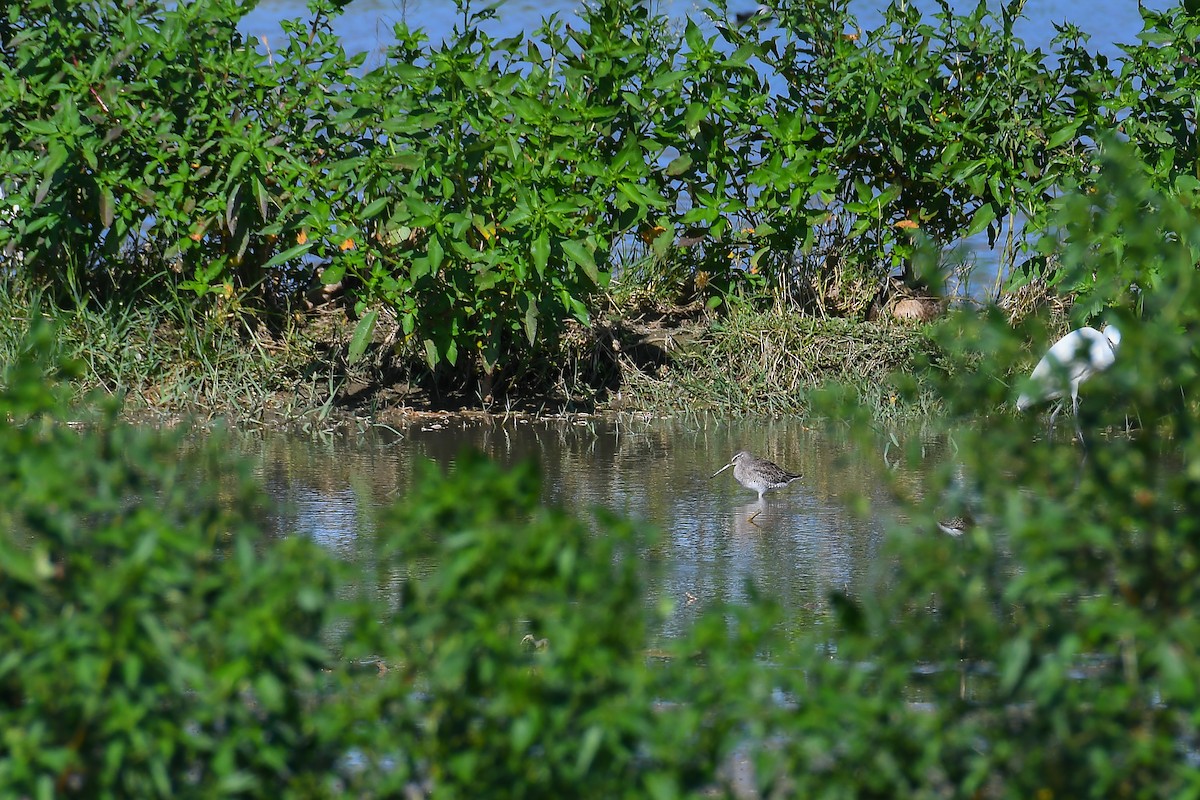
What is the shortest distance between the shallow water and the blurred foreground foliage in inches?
90.8

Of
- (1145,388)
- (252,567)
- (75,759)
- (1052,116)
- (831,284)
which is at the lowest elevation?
(75,759)

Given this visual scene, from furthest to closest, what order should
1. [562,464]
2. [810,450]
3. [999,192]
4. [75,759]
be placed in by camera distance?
1. [999,192]
2. [810,450]
3. [562,464]
4. [75,759]

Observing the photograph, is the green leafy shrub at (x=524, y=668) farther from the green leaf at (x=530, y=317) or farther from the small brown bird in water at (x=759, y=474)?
the green leaf at (x=530, y=317)

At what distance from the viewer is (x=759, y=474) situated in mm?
6852

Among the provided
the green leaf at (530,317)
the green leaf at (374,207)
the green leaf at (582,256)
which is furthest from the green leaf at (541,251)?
the green leaf at (374,207)

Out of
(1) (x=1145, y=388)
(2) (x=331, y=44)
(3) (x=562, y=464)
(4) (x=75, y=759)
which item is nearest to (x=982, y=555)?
(1) (x=1145, y=388)

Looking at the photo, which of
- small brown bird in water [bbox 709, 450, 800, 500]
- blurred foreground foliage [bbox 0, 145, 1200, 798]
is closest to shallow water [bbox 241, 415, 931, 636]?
small brown bird in water [bbox 709, 450, 800, 500]

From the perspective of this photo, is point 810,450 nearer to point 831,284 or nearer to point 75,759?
point 831,284

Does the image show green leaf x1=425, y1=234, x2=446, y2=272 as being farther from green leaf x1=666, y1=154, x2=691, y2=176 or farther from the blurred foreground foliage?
the blurred foreground foliage

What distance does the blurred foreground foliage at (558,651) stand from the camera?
240 cm

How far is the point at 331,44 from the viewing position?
792 cm

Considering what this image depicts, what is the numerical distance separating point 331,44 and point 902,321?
A: 345 centimetres

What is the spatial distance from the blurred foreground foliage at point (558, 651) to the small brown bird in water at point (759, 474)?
164 inches

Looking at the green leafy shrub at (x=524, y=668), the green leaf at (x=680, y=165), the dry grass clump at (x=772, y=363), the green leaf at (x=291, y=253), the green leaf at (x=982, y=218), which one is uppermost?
the green leaf at (x=680, y=165)
